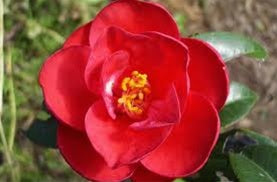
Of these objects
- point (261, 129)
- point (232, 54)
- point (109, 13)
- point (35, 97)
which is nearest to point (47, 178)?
point (35, 97)

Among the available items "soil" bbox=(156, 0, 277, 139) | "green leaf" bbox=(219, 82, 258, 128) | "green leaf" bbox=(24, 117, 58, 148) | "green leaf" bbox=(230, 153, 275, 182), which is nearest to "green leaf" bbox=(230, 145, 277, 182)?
"green leaf" bbox=(230, 153, 275, 182)

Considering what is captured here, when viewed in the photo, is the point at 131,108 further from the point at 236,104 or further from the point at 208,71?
the point at 236,104

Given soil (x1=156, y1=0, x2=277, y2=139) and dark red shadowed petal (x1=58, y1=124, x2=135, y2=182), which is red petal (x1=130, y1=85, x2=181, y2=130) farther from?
soil (x1=156, y1=0, x2=277, y2=139)

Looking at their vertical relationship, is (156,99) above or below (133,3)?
below

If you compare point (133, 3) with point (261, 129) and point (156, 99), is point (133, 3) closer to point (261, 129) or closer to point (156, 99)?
point (156, 99)

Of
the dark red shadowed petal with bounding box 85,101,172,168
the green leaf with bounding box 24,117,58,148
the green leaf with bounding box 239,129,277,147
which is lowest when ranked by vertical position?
the green leaf with bounding box 24,117,58,148

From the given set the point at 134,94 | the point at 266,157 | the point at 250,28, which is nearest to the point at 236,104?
the point at 266,157
